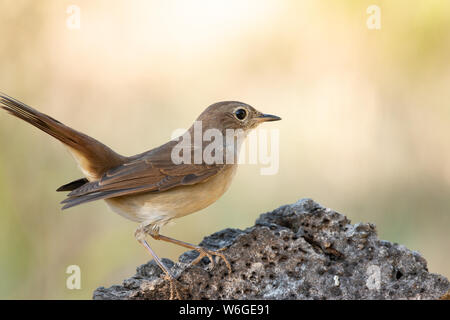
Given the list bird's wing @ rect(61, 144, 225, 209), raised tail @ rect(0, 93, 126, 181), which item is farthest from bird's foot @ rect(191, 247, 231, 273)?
raised tail @ rect(0, 93, 126, 181)

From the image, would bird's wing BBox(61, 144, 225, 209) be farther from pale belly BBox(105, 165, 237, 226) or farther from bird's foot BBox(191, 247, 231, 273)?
bird's foot BBox(191, 247, 231, 273)

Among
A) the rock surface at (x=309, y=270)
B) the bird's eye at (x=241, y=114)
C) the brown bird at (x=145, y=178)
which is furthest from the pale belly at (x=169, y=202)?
the bird's eye at (x=241, y=114)

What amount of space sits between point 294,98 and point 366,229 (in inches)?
144

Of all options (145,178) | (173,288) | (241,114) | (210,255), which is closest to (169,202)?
(145,178)

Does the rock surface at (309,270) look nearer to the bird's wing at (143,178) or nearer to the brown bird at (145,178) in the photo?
the brown bird at (145,178)

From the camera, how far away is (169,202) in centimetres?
464

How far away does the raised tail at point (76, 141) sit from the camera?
4555mm

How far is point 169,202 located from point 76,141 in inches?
35.4

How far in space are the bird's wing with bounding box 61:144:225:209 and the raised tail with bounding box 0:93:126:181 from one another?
0.36ft

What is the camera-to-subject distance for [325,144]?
746cm

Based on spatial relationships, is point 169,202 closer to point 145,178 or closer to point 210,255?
point 145,178

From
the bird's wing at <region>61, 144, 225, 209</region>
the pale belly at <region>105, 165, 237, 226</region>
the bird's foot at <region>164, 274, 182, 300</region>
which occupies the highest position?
the bird's wing at <region>61, 144, 225, 209</region>

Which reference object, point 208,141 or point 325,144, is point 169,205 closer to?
point 208,141

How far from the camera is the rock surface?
13.0 feet
